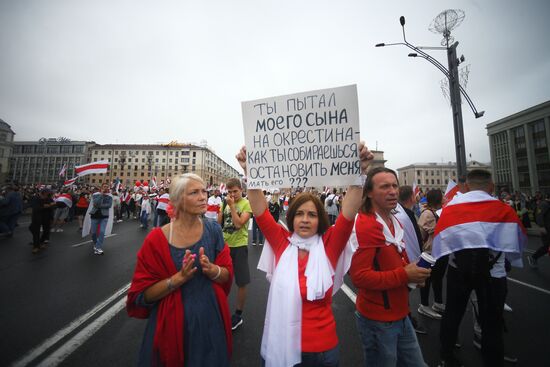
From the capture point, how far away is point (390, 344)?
1775 millimetres

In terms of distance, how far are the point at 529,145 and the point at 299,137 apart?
194 feet

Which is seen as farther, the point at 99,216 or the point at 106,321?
the point at 99,216

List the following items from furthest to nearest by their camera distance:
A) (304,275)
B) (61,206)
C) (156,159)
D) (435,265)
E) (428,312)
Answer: (156,159) < (61,206) < (435,265) < (428,312) < (304,275)

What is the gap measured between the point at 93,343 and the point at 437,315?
493 centimetres

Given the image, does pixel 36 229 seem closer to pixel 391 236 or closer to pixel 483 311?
pixel 391 236

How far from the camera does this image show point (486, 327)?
2.41 m

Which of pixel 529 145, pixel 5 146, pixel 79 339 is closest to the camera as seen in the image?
pixel 79 339

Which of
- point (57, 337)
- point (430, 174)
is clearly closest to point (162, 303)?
point (57, 337)

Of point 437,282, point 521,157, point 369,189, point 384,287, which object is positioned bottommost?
point 437,282

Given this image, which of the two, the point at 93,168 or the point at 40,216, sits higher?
the point at 93,168

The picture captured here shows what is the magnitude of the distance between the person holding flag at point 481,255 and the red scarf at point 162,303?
8.08 ft

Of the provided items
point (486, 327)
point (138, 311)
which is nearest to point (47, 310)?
point (138, 311)

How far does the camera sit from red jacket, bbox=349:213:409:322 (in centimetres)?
173

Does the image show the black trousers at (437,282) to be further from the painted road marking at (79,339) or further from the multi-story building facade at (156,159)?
the multi-story building facade at (156,159)
